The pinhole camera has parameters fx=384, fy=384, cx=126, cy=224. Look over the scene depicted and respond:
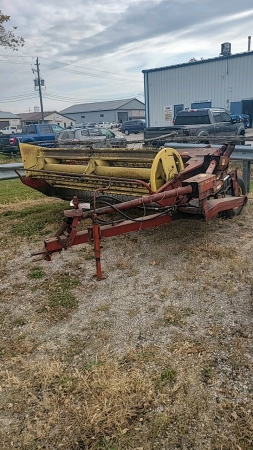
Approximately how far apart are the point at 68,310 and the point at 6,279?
1.07 metres

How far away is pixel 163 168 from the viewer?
15.7ft

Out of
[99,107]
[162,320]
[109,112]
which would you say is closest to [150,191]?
[162,320]

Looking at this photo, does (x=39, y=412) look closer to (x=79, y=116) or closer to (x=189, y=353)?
(x=189, y=353)

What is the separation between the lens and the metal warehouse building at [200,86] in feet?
96.8

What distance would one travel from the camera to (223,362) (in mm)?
2717

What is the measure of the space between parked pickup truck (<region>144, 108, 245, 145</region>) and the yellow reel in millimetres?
10318

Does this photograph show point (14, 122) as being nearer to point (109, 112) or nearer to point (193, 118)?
point (109, 112)

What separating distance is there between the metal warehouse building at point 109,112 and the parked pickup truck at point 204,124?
5776 centimetres

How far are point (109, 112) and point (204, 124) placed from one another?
6204 cm

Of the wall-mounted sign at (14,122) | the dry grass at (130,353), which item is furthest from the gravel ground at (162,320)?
the wall-mounted sign at (14,122)

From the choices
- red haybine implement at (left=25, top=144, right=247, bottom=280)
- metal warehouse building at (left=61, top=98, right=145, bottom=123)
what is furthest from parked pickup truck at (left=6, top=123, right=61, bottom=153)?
metal warehouse building at (left=61, top=98, right=145, bottom=123)

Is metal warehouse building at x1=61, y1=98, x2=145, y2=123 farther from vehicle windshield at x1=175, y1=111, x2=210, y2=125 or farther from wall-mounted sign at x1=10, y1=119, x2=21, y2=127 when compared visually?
vehicle windshield at x1=175, y1=111, x2=210, y2=125

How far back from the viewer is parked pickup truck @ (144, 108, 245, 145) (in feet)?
49.7

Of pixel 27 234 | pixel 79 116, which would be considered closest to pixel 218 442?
pixel 27 234
